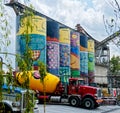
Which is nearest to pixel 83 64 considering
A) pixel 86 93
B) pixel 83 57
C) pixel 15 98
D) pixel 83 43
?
pixel 83 57

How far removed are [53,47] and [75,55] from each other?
733cm

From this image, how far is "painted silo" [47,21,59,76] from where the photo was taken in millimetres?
38625

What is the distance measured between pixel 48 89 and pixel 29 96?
24.1m

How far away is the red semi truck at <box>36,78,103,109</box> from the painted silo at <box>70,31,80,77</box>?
54.3ft

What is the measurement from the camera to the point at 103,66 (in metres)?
73.7

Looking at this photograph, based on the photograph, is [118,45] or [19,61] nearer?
[19,61]

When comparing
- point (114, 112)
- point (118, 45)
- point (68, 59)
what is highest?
point (68, 59)

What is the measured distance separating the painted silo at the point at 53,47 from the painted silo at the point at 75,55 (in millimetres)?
5972

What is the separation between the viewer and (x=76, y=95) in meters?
28.1

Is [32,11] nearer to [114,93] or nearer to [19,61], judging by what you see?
Answer: [19,61]

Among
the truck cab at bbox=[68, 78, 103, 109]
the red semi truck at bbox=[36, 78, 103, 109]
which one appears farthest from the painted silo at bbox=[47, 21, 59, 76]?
the truck cab at bbox=[68, 78, 103, 109]

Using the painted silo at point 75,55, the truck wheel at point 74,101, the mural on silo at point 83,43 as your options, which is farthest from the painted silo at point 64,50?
the truck wheel at point 74,101

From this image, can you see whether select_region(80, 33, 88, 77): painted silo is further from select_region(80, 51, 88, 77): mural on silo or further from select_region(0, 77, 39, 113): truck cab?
select_region(0, 77, 39, 113): truck cab

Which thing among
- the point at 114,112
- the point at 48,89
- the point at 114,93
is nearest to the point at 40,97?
the point at 48,89
